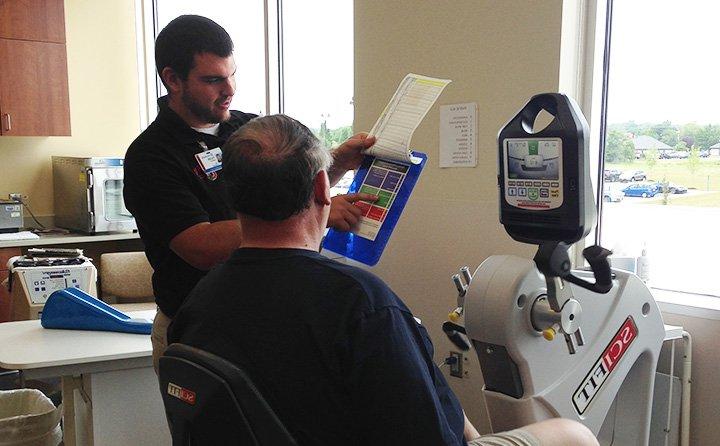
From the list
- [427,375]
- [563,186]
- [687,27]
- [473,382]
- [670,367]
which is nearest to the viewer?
[427,375]

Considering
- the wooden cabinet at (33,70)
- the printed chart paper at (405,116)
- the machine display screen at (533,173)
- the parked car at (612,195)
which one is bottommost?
the parked car at (612,195)

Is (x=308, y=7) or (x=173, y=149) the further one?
(x=308, y=7)

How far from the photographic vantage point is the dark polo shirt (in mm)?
1847

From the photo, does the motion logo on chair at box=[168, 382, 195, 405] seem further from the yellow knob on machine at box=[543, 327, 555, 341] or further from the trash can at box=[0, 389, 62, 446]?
the trash can at box=[0, 389, 62, 446]

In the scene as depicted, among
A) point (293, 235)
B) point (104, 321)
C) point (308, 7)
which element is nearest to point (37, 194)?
point (308, 7)

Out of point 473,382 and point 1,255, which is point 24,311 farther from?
point 473,382

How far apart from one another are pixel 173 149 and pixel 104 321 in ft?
2.75

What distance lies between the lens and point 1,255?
4.30 m

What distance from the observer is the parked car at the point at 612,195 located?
2.44 m

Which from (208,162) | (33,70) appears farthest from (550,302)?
(33,70)

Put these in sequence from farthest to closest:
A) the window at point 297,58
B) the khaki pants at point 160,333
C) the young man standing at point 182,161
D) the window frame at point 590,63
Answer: the window at point 297,58 → the window frame at point 590,63 → the khaki pants at point 160,333 → the young man standing at point 182,161

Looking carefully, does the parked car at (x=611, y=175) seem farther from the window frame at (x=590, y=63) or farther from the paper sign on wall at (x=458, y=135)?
the paper sign on wall at (x=458, y=135)

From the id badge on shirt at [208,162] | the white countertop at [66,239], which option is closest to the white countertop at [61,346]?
the id badge on shirt at [208,162]

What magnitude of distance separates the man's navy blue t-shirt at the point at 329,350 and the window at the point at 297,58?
254 cm
